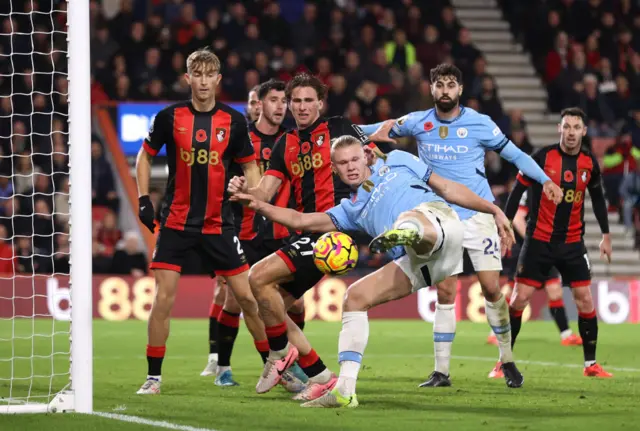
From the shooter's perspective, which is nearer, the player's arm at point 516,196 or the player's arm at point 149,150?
the player's arm at point 149,150

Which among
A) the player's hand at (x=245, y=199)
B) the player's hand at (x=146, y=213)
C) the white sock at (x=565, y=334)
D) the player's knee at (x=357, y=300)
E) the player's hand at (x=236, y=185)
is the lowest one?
the white sock at (x=565, y=334)

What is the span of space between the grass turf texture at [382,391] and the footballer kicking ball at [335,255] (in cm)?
82

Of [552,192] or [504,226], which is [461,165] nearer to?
[552,192]

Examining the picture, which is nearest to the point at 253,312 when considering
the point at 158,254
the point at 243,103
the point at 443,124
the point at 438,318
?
the point at 158,254

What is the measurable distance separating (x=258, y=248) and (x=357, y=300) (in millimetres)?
2556

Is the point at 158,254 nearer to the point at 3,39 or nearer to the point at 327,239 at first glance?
the point at 327,239

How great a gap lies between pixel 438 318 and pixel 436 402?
1471 mm

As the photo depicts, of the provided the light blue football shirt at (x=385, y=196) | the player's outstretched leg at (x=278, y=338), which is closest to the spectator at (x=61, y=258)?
the player's outstretched leg at (x=278, y=338)

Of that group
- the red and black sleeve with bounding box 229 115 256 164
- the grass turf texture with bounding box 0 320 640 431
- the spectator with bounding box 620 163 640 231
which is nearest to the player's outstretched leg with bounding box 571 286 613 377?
the grass turf texture with bounding box 0 320 640 431

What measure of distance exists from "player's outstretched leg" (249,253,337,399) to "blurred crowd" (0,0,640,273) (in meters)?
9.08

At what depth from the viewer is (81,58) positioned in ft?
22.2

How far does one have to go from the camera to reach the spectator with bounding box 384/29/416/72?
69.4 feet

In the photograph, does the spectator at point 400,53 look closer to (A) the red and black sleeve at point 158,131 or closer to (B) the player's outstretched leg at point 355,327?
(A) the red and black sleeve at point 158,131

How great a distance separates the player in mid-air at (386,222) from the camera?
696 centimetres
